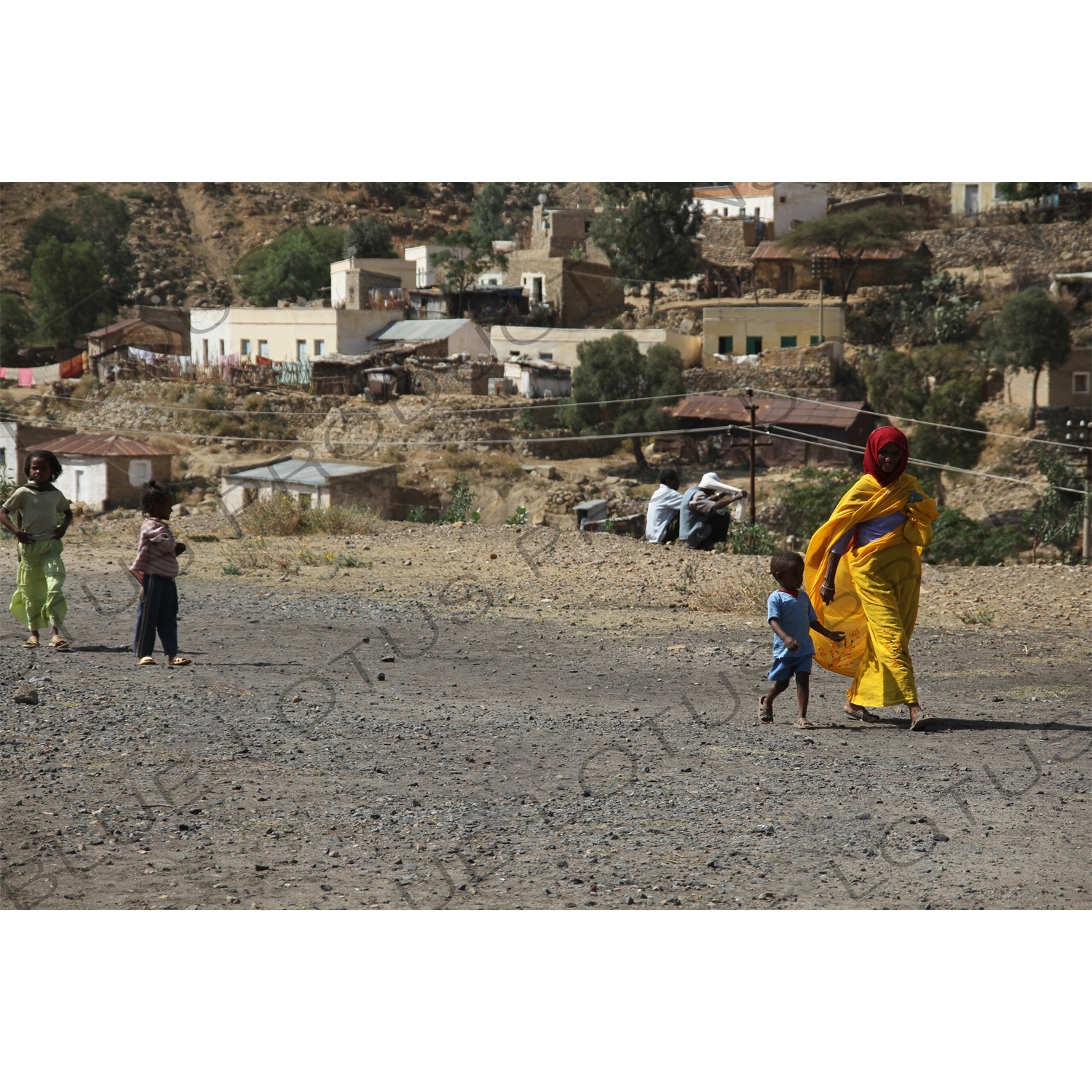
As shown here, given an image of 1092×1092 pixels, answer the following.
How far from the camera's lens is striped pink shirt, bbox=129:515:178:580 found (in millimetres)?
6711

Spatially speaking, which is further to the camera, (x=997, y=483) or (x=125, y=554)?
(x=997, y=483)

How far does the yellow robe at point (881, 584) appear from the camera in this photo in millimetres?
5527

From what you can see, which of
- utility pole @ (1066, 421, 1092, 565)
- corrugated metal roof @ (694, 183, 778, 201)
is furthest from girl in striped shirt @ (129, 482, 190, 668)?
corrugated metal roof @ (694, 183, 778, 201)

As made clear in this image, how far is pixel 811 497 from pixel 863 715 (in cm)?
1545

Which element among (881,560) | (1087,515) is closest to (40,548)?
(881,560)

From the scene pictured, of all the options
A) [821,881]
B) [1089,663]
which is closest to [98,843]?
[821,881]

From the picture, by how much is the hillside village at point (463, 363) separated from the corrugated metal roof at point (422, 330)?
0.08 metres

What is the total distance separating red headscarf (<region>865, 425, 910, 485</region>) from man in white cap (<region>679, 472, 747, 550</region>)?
6091 mm

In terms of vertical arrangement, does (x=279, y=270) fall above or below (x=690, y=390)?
above

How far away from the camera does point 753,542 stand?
1256 centimetres

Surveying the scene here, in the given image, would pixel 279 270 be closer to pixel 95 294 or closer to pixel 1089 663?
pixel 95 294

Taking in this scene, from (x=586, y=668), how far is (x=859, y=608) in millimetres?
2022
